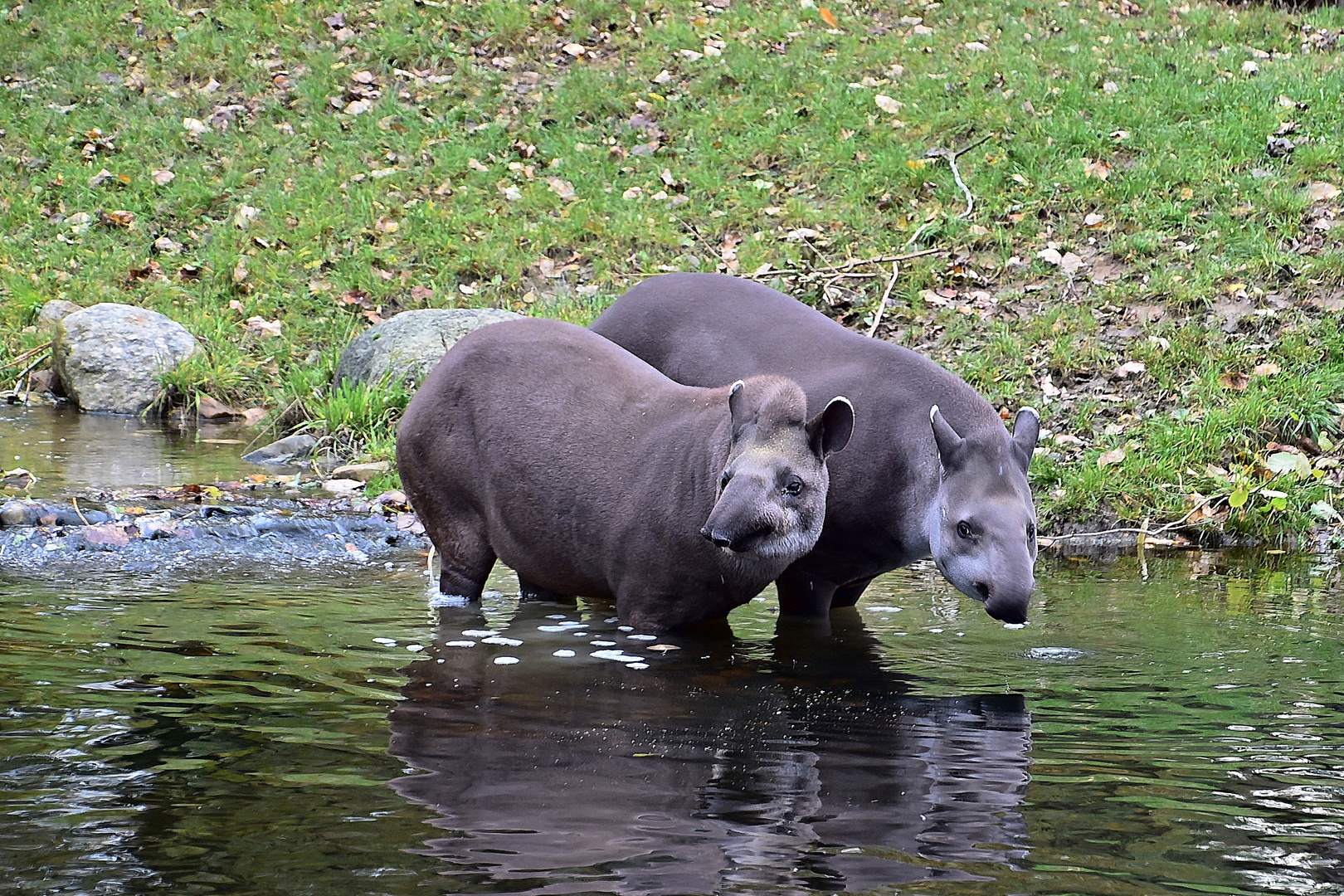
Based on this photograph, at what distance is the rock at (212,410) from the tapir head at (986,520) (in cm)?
717

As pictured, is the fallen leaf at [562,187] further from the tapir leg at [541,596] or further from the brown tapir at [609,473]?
the tapir leg at [541,596]

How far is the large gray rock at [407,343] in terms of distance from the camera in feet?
33.4

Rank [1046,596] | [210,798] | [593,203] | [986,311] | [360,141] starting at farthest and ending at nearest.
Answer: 1. [360,141]
2. [593,203]
3. [986,311]
4. [1046,596]
5. [210,798]

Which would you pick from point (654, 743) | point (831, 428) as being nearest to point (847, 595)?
point (831, 428)

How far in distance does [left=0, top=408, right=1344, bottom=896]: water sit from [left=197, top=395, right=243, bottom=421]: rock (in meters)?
4.51

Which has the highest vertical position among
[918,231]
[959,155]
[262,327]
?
[959,155]

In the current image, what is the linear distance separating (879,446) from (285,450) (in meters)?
5.41

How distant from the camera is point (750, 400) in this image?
5395mm

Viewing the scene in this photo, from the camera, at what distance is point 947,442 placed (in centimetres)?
538

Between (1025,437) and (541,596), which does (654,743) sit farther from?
(541,596)

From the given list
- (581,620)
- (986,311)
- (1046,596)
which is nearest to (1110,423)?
(986,311)

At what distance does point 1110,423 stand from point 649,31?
8.73m

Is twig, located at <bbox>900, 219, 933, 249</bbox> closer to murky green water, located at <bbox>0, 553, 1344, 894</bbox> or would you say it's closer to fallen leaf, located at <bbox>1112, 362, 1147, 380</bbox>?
fallen leaf, located at <bbox>1112, 362, 1147, 380</bbox>

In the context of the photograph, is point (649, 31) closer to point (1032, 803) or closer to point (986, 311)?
point (986, 311)
